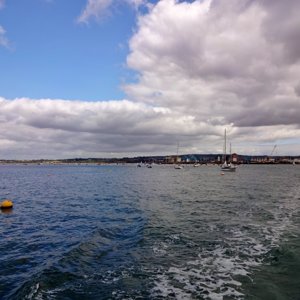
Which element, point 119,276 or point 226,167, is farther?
point 226,167

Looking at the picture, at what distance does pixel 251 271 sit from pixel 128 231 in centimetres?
1329

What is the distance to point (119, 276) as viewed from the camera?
1720 centimetres

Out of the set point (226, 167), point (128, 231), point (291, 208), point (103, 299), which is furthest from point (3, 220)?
point (226, 167)

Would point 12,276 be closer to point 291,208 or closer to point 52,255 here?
point 52,255

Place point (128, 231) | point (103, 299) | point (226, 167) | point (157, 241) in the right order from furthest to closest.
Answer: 1. point (226, 167)
2. point (128, 231)
3. point (157, 241)
4. point (103, 299)

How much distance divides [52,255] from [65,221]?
13331 millimetres

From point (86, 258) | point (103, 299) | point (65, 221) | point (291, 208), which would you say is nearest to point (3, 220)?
point (65, 221)

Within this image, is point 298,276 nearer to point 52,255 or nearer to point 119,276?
point 119,276

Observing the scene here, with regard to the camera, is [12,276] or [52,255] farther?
[52,255]

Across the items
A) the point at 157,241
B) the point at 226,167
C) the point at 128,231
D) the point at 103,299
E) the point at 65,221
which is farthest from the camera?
the point at 226,167

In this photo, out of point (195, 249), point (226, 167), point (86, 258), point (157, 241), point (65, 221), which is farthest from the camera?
point (226, 167)

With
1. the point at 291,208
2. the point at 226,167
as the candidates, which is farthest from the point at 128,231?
the point at 226,167

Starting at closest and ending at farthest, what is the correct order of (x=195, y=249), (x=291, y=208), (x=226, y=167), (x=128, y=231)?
(x=195, y=249), (x=128, y=231), (x=291, y=208), (x=226, y=167)

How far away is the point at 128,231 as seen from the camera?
29031mm
